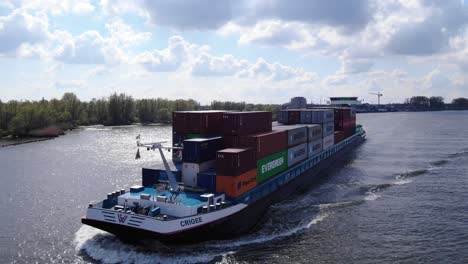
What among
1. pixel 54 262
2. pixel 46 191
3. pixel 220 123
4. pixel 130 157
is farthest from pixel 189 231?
pixel 130 157

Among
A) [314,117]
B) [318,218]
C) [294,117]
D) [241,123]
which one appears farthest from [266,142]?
Answer: [294,117]

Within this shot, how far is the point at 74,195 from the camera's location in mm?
39469

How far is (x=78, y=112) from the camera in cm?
14062

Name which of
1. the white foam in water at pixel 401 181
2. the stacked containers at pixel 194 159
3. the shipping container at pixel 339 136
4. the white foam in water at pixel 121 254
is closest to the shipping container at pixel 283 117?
the shipping container at pixel 339 136

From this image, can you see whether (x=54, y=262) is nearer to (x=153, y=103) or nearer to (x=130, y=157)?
(x=130, y=157)

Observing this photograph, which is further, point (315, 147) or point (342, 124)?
point (342, 124)

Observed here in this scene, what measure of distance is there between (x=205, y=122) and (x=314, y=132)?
19891 mm

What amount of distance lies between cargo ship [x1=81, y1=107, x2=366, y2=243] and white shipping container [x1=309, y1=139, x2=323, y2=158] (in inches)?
187

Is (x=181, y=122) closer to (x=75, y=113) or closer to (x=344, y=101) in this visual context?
(x=75, y=113)

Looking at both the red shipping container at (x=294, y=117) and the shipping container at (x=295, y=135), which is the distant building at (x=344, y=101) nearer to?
the red shipping container at (x=294, y=117)

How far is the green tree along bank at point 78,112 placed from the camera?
100375 millimetres

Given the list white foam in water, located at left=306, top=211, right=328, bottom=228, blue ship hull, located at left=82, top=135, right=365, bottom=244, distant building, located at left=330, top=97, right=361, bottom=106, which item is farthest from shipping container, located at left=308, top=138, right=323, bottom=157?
distant building, located at left=330, top=97, right=361, bottom=106

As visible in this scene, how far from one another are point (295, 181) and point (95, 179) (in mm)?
22650

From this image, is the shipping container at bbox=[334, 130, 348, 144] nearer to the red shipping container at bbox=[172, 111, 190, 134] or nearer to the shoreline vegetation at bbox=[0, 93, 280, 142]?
the red shipping container at bbox=[172, 111, 190, 134]
